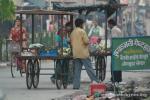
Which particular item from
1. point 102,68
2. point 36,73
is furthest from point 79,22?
point 102,68

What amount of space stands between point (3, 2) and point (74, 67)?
311 inches

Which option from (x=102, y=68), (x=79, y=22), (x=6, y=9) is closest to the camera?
(x=79, y=22)

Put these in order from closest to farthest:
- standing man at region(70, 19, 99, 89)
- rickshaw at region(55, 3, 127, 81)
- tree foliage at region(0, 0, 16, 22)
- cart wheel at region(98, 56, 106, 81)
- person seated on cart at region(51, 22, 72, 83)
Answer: standing man at region(70, 19, 99, 89) → person seated on cart at region(51, 22, 72, 83) → rickshaw at region(55, 3, 127, 81) → cart wheel at region(98, 56, 106, 81) → tree foliage at region(0, 0, 16, 22)

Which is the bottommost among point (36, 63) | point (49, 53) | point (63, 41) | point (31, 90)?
point (31, 90)

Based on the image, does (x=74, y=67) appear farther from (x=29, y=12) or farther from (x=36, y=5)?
(x=36, y=5)

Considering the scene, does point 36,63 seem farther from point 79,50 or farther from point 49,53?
point 79,50

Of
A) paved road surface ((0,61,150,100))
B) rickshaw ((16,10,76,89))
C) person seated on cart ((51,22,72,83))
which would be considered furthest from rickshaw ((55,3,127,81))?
rickshaw ((16,10,76,89))

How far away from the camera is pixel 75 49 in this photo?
2042cm

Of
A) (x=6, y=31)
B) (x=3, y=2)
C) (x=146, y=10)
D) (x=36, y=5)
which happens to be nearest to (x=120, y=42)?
(x=3, y=2)

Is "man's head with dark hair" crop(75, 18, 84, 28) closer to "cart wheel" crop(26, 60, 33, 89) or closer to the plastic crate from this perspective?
the plastic crate

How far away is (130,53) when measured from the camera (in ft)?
61.7

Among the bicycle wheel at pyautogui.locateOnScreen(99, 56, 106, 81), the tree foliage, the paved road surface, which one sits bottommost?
the paved road surface

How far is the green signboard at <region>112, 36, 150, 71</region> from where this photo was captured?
18734 millimetres

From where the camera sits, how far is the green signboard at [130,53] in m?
18.7
